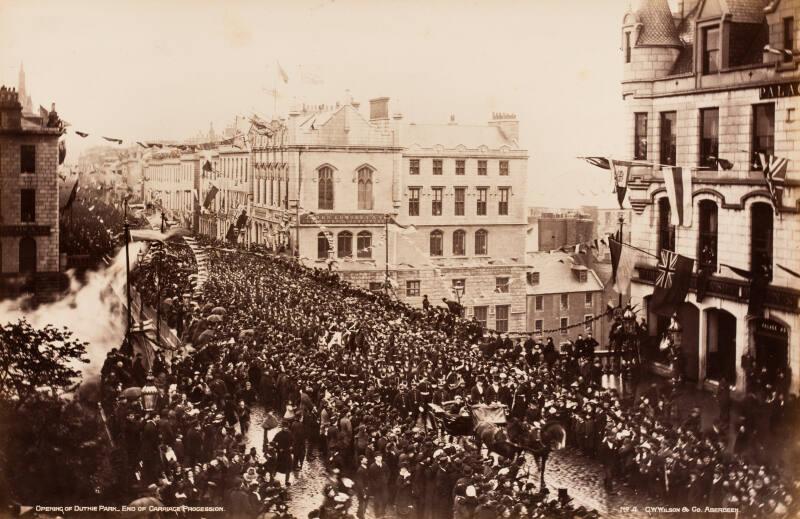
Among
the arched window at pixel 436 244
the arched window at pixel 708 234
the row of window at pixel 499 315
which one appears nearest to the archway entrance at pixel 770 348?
the arched window at pixel 708 234

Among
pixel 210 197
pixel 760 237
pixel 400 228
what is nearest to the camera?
pixel 760 237

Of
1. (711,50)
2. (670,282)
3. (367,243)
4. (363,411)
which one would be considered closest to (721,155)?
(711,50)

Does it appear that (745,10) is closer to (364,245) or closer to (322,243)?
(364,245)

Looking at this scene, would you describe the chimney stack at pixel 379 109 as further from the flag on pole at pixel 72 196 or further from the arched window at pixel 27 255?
the arched window at pixel 27 255

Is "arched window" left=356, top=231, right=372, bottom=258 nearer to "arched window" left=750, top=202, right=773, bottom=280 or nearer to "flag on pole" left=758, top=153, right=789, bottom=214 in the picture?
"arched window" left=750, top=202, right=773, bottom=280

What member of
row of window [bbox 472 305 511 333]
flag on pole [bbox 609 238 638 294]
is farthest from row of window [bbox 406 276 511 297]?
flag on pole [bbox 609 238 638 294]
